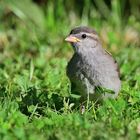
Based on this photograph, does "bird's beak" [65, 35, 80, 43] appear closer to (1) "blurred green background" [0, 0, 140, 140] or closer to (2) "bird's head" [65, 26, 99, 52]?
(2) "bird's head" [65, 26, 99, 52]

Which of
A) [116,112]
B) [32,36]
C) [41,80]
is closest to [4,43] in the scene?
[32,36]

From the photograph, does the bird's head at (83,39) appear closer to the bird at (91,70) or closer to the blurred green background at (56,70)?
the bird at (91,70)

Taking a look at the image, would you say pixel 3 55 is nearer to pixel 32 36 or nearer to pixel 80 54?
pixel 32 36

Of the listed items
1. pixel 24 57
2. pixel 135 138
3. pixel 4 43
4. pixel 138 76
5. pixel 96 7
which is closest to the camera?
pixel 135 138

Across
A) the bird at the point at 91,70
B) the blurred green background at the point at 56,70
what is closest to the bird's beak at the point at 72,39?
the bird at the point at 91,70

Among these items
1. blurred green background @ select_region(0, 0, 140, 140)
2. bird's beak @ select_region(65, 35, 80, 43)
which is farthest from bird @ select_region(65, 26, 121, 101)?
blurred green background @ select_region(0, 0, 140, 140)
